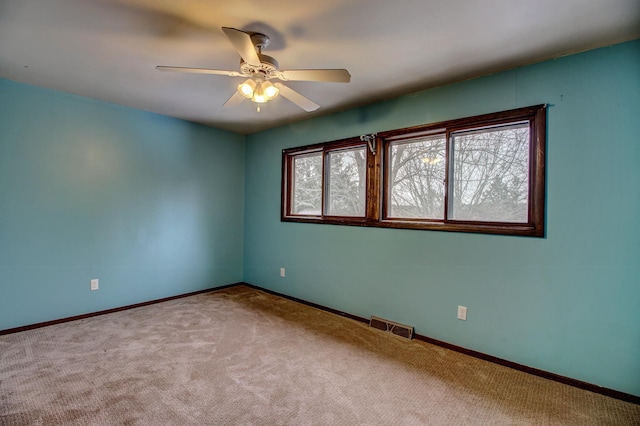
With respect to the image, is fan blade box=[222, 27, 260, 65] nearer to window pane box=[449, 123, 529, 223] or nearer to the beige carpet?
window pane box=[449, 123, 529, 223]

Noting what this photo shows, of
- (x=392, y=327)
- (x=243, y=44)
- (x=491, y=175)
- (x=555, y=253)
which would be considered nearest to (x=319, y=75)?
(x=243, y=44)

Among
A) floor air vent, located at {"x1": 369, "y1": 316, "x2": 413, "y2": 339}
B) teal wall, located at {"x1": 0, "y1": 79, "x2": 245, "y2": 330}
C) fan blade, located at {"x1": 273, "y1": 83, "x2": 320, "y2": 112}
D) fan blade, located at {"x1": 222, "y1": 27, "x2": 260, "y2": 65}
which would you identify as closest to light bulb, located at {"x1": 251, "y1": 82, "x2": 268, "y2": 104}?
fan blade, located at {"x1": 273, "y1": 83, "x2": 320, "y2": 112}

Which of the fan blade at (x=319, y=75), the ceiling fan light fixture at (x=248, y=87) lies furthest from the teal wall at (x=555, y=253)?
the ceiling fan light fixture at (x=248, y=87)

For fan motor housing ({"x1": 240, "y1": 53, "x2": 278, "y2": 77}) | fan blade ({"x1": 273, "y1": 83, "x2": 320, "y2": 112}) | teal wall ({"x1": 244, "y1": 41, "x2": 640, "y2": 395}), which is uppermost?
fan motor housing ({"x1": 240, "y1": 53, "x2": 278, "y2": 77})

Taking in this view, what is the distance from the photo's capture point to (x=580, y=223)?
2.15 meters

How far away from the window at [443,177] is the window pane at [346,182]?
0.01m

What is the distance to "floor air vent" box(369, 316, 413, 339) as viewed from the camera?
2946mm

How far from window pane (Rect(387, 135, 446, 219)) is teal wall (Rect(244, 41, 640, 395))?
23 cm

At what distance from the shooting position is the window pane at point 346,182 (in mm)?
3520

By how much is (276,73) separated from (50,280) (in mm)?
3064

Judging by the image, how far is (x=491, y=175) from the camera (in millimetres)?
2611

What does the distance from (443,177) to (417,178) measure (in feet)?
0.87

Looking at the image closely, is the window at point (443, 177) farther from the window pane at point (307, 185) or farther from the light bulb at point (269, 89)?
the light bulb at point (269, 89)

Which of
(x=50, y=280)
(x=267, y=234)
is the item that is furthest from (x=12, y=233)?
(x=267, y=234)
